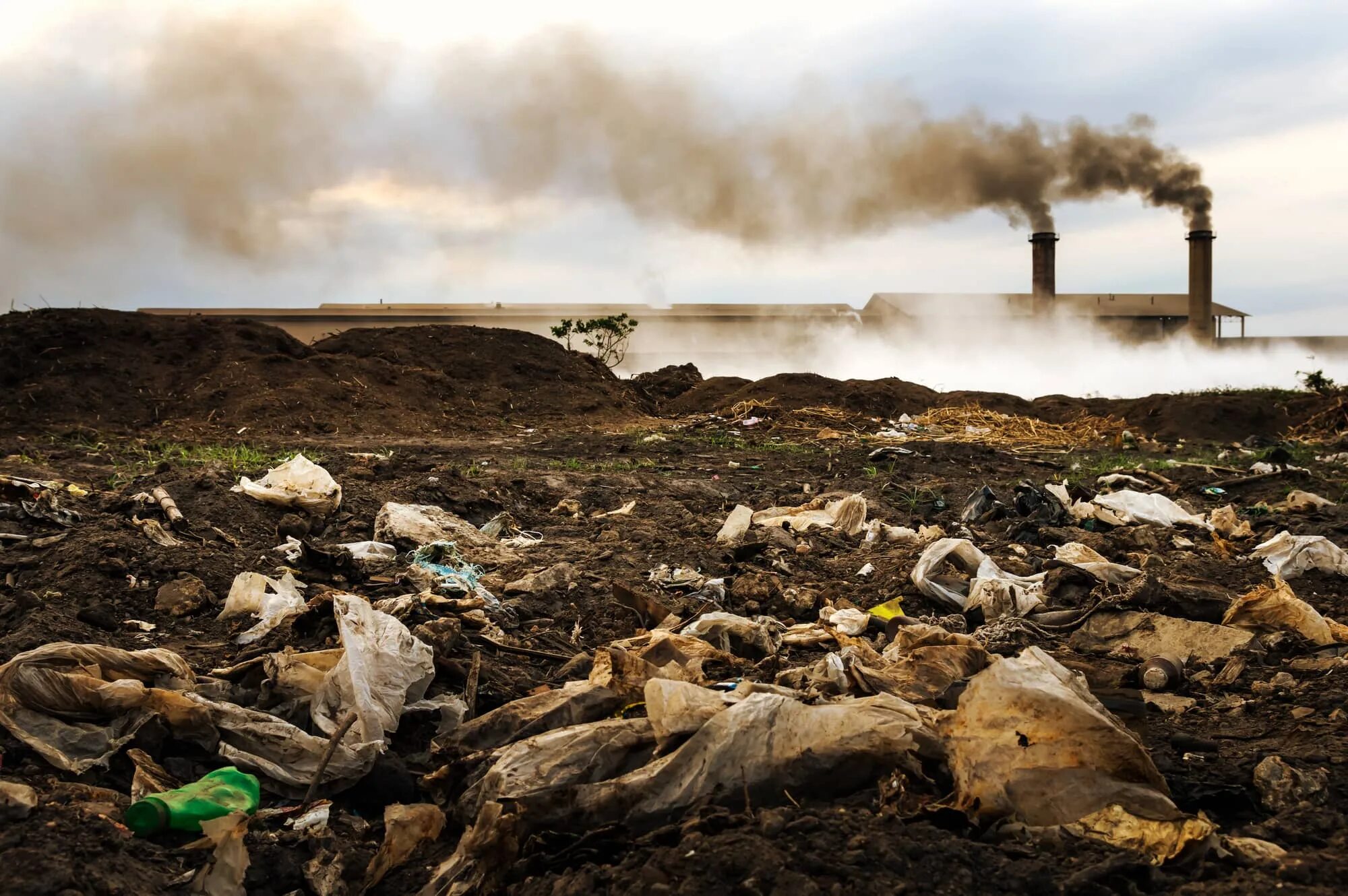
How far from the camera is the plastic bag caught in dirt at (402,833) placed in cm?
239

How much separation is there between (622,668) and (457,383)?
51.5ft

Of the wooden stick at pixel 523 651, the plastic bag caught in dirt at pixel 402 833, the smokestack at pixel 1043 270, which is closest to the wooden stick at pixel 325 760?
the plastic bag caught in dirt at pixel 402 833

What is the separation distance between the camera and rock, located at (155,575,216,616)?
413 cm

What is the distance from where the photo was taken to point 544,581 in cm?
482

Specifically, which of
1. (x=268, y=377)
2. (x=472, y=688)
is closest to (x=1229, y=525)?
(x=472, y=688)

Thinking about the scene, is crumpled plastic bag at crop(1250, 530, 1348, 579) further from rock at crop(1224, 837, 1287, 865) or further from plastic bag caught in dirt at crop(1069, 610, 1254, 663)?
rock at crop(1224, 837, 1287, 865)

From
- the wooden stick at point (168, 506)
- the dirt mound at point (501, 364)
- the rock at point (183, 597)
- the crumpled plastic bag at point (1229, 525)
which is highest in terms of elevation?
the dirt mound at point (501, 364)

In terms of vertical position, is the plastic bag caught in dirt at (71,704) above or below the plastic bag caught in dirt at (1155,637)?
above

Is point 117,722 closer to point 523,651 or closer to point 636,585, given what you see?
point 523,651

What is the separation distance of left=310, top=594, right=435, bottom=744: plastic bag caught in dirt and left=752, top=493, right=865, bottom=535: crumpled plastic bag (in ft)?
10.5

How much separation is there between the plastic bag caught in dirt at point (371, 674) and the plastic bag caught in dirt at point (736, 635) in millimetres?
1069

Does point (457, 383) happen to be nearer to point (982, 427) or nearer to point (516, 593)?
point (982, 427)

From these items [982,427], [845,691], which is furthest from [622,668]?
[982,427]

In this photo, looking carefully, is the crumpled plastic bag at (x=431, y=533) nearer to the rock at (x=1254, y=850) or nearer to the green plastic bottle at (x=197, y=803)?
the green plastic bottle at (x=197, y=803)
